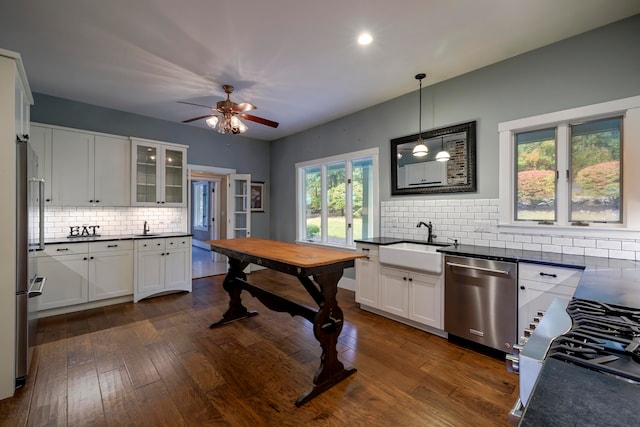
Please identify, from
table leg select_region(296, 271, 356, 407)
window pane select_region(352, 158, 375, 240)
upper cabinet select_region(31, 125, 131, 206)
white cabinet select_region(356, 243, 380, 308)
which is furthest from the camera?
window pane select_region(352, 158, 375, 240)

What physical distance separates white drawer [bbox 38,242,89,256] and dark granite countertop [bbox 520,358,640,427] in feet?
15.3

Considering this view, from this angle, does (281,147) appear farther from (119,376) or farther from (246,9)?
(119,376)

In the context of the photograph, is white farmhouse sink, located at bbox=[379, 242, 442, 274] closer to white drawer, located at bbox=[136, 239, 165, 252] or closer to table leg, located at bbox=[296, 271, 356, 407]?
table leg, located at bbox=[296, 271, 356, 407]

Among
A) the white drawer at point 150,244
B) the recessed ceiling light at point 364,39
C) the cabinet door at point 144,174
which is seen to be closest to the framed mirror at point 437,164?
the recessed ceiling light at point 364,39

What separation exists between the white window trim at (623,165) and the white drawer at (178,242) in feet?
14.4

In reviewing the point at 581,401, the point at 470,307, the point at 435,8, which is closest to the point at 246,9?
the point at 435,8

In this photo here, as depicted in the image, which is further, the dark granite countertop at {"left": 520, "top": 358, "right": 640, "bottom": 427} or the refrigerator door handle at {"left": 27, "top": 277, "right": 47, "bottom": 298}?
the refrigerator door handle at {"left": 27, "top": 277, "right": 47, "bottom": 298}

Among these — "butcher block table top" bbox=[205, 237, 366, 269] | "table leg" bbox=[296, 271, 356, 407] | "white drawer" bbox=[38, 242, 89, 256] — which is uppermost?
"butcher block table top" bbox=[205, 237, 366, 269]

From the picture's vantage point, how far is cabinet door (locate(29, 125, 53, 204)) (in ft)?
11.6

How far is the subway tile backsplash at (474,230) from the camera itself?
246 cm

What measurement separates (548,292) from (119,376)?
3.57 meters

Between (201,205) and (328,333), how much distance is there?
806 centimetres

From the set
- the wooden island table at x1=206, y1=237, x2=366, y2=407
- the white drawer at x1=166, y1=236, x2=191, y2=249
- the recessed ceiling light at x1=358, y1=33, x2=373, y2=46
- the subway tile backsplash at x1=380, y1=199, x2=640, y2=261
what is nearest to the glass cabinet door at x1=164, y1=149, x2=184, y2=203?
the white drawer at x1=166, y1=236, x2=191, y2=249

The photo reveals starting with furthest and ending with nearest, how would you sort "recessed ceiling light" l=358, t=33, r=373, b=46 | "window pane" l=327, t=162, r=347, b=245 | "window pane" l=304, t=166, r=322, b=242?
"window pane" l=304, t=166, r=322, b=242 < "window pane" l=327, t=162, r=347, b=245 < "recessed ceiling light" l=358, t=33, r=373, b=46
